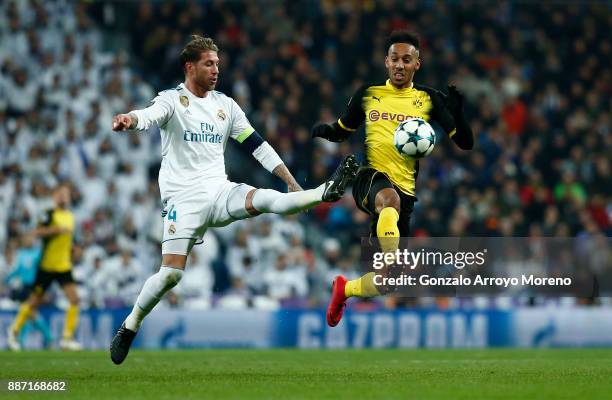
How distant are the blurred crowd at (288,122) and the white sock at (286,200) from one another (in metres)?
7.84

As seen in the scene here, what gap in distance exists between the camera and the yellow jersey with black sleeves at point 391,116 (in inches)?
386

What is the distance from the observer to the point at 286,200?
8.88m

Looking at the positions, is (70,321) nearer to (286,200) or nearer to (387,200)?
(387,200)

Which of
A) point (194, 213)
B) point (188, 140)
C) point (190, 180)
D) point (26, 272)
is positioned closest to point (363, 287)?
point (194, 213)

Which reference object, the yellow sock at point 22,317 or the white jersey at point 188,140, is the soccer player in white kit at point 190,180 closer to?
the white jersey at point 188,140

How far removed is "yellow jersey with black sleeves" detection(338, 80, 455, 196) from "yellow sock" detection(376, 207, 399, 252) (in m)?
0.49

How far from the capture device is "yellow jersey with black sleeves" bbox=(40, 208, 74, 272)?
15.4m

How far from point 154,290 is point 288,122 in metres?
10.8

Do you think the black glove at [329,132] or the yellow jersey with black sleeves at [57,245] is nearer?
the black glove at [329,132]

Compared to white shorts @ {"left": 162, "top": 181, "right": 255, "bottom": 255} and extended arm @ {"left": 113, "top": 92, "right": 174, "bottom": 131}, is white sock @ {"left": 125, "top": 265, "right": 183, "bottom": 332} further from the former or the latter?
extended arm @ {"left": 113, "top": 92, "right": 174, "bottom": 131}

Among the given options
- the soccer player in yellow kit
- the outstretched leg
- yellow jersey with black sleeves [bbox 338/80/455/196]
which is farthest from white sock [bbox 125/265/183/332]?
the soccer player in yellow kit

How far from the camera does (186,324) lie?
16.6m

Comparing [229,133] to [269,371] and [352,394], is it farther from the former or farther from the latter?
[352,394]

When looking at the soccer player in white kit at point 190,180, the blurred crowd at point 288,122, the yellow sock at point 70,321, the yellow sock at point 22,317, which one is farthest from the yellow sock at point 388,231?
the blurred crowd at point 288,122
